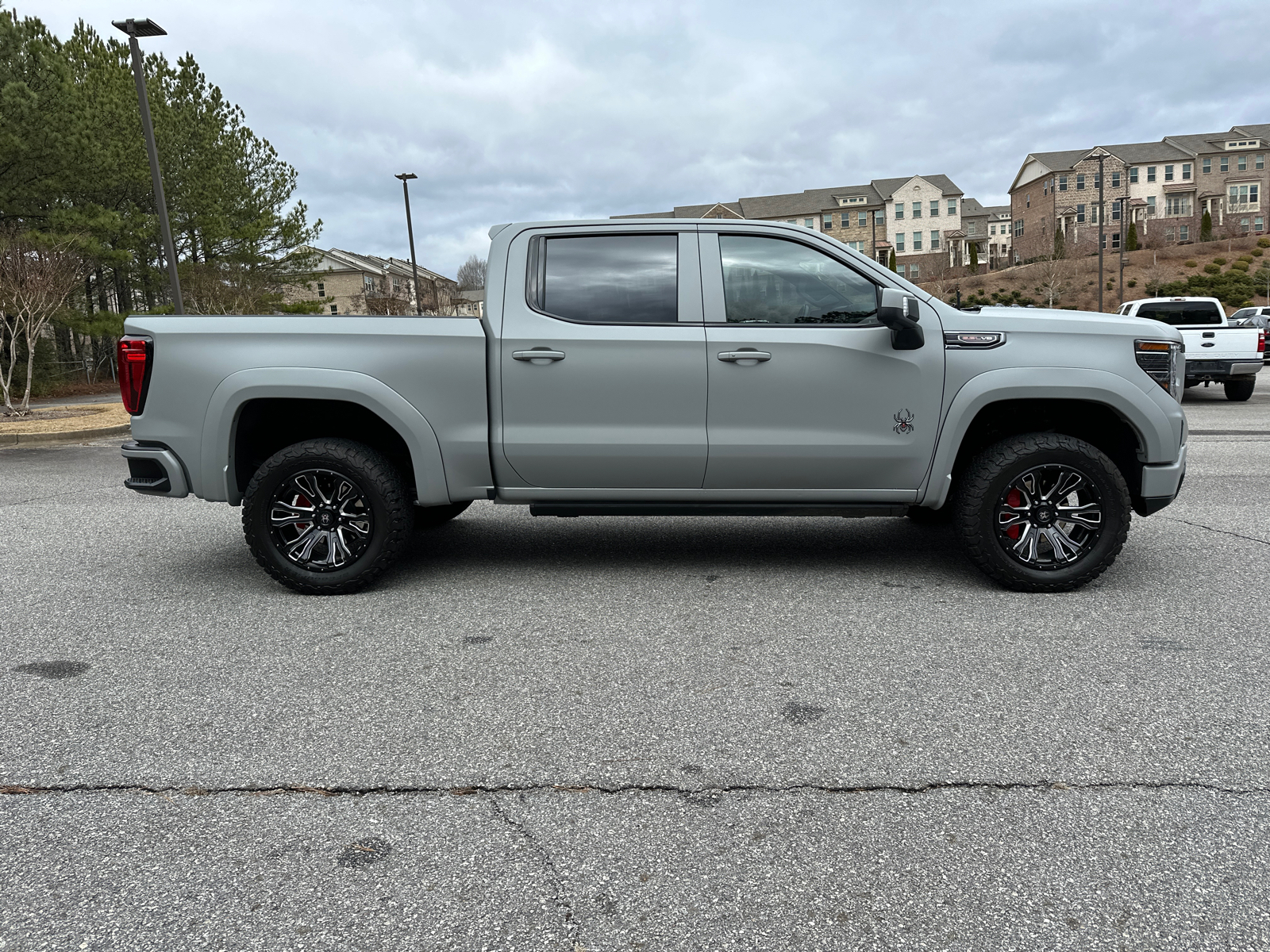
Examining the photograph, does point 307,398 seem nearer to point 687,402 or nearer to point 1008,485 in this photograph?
point 687,402

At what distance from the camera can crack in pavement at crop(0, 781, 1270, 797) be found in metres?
2.90

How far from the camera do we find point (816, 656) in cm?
407

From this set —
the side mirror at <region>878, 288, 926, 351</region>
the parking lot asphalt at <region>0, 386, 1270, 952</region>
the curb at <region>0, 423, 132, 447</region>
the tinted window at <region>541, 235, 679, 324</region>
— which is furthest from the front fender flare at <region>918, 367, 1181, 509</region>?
the curb at <region>0, 423, 132, 447</region>

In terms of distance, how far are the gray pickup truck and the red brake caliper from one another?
0.05 ft

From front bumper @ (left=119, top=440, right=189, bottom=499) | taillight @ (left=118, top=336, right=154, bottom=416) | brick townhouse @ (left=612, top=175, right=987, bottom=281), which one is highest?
brick townhouse @ (left=612, top=175, right=987, bottom=281)

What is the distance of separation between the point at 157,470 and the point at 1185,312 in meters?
19.7

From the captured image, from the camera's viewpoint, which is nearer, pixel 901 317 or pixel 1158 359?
pixel 901 317

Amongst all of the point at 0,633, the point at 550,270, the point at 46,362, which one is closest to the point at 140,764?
the point at 0,633

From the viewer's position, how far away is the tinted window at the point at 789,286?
5.00 metres

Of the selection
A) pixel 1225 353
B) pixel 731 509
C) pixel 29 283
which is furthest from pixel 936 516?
pixel 29 283

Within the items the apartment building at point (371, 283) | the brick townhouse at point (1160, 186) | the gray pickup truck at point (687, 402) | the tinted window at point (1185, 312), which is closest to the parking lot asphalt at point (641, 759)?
the gray pickup truck at point (687, 402)

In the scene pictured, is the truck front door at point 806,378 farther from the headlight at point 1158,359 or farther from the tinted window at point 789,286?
the headlight at point 1158,359

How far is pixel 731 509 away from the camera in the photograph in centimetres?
514

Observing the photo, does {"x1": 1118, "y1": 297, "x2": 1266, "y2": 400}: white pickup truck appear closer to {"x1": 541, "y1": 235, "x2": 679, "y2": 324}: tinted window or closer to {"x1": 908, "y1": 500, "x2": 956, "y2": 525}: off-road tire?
{"x1": 908, "y1": 500, "x2": 956, "y2": 525}: off-road tire
